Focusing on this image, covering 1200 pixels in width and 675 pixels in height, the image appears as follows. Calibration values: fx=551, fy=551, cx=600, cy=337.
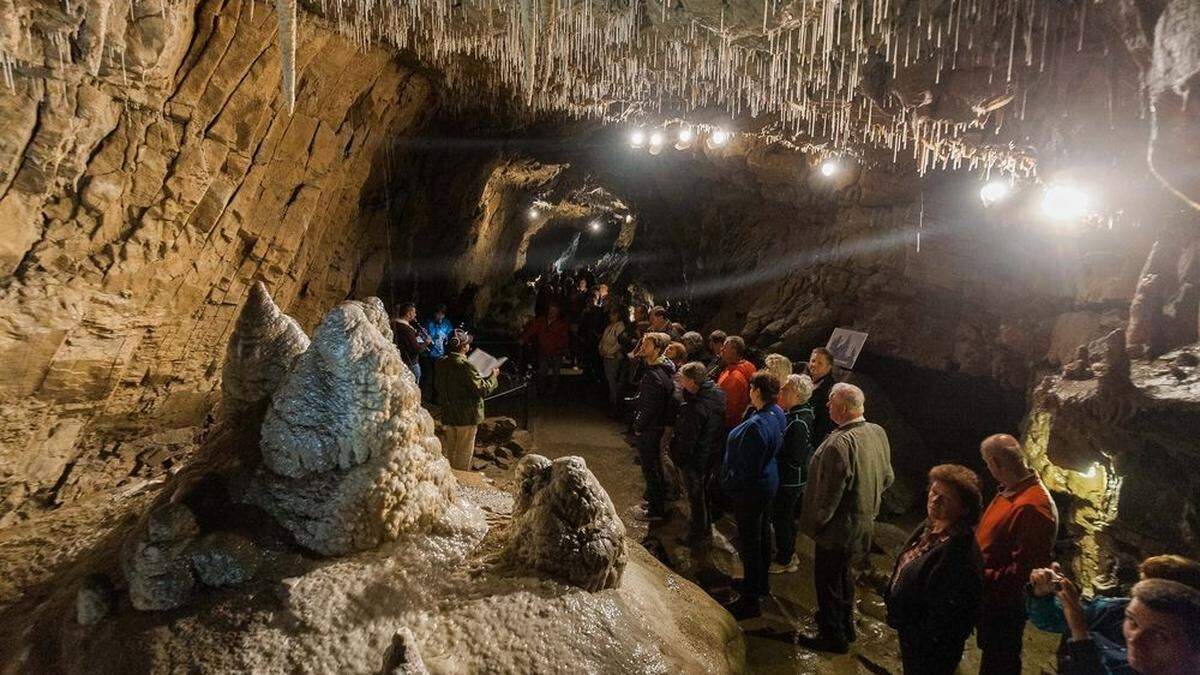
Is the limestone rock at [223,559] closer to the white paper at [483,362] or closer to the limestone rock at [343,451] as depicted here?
the limestone rock at [343,451]

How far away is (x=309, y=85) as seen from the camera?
21.6 feet

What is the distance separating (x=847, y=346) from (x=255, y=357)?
708cm

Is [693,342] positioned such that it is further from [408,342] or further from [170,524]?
[170,524]

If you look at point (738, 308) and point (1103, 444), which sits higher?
A: point (738, 308)

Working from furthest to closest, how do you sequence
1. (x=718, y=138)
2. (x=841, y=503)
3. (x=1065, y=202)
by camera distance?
(x=718, y=138)
(x=1065, y=202)
(x=841, y=503)

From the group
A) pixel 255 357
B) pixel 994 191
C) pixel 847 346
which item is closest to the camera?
pixel 255 357

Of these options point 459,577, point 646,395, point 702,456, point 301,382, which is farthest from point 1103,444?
point 301,382

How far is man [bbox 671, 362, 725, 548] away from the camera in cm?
532

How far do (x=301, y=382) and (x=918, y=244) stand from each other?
10056 mm

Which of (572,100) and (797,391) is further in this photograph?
(572,100)

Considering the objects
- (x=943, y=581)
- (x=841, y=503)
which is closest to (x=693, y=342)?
(x=841, y=503)

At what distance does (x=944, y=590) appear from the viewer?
2840mm

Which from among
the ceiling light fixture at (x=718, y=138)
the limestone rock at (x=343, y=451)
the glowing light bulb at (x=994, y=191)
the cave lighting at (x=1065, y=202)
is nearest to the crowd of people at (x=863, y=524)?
the limestone rock at (x=343, y=451)

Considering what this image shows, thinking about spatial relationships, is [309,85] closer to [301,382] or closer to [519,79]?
[519,79]
